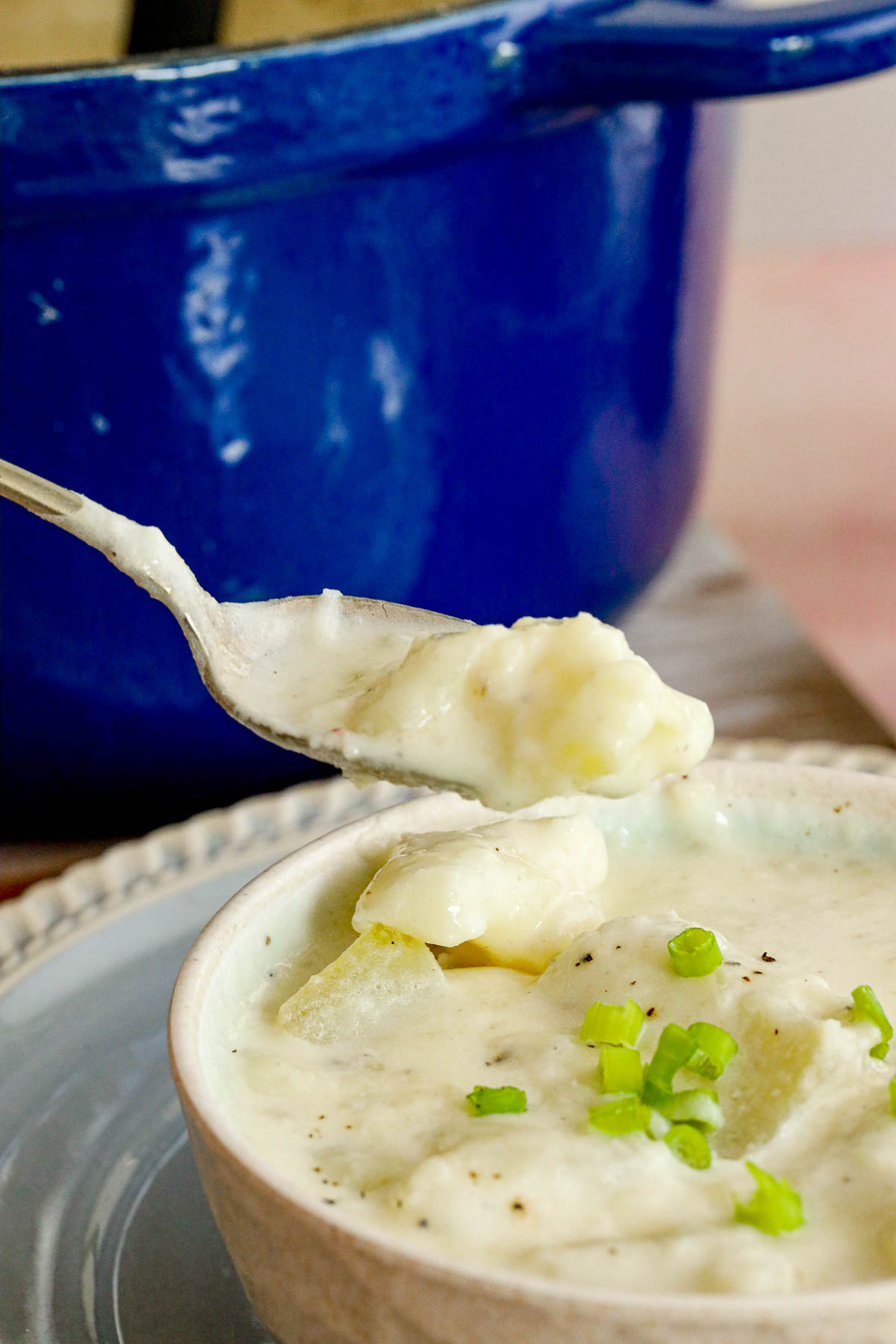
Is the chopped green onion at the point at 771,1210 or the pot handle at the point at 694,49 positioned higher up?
the pot handle at the point at 694,49

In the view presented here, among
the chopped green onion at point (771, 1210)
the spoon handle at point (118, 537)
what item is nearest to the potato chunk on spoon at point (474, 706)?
the spoon handle at point (118, 537)

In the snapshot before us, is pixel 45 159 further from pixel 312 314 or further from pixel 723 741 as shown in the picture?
pixel 723 741

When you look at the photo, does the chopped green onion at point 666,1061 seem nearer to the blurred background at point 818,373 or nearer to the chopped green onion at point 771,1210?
the chopped green onion at point 771,1210

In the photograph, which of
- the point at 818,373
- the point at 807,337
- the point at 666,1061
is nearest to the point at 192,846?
the point at 666,1061

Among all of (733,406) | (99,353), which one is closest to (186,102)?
(99,353)

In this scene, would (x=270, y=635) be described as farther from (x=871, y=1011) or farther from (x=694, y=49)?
(x=694, y=49)

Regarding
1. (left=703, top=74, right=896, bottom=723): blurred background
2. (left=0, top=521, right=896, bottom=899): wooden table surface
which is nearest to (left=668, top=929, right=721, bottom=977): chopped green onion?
(left=0, top=521, right=896, bottom=899): wooden table surface

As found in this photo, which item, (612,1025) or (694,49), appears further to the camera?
(694,49)
